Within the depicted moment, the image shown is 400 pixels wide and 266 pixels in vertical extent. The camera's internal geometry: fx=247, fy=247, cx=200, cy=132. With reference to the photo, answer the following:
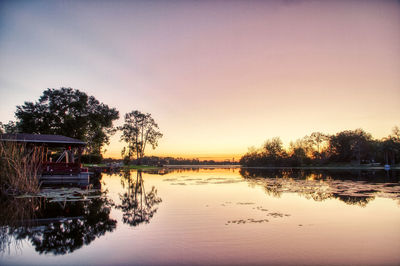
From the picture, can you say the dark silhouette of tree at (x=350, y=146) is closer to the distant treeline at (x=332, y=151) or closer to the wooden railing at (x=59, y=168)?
the distant treeline at (x=332, y=151)

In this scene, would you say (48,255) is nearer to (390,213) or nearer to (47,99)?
(390,213)

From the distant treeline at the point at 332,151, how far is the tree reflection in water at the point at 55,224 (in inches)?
3180

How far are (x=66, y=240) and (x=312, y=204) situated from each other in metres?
11.2

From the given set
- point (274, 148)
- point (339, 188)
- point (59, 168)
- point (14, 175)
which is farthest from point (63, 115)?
point (274, 148)

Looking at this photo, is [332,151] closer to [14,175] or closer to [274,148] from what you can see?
[274,148]

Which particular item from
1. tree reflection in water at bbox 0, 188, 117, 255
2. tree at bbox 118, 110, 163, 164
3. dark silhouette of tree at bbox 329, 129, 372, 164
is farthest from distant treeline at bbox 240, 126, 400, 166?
tree reflection in water at bbox 0, 188, 117, 255

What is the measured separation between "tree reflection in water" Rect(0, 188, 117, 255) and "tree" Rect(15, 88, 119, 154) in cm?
3250

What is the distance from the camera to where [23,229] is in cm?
788

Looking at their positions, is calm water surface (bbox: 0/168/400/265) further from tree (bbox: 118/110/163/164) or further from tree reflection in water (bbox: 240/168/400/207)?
tree (bbox: 118/110/163/164)

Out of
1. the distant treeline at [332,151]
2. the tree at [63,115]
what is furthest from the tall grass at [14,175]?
the distant treeline at [332,151]

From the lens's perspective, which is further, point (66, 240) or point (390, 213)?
point (390, 213)

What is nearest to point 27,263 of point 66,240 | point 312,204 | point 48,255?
point 48,255

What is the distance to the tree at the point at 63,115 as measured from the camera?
135ft

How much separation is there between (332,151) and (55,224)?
309ft
